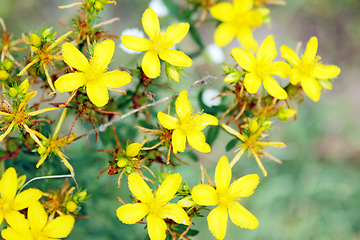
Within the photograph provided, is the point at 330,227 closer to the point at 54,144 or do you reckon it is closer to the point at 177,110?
the point at 177,110

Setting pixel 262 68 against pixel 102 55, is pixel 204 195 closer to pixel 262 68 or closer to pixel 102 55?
pixel 262 68

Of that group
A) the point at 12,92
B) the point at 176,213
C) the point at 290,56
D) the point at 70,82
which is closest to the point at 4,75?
the point at 12,92

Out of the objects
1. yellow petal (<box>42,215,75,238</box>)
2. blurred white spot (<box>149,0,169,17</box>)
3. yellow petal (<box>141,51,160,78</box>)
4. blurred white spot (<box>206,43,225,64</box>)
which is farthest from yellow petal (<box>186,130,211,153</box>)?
blurred white spot (<box>149,0,169,17</box>)

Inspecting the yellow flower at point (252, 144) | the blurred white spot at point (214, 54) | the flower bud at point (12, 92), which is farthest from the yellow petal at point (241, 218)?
the blurred white spot at point (214, 54)

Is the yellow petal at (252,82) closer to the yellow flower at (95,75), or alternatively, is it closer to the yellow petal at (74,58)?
the yellow flower at (95,75)

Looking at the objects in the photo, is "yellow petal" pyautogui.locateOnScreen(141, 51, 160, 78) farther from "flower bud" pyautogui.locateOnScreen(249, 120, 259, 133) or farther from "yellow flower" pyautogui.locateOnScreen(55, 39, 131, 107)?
"flower bud" pyautogui.locateOnScreen(249, 120, 259, 133)
